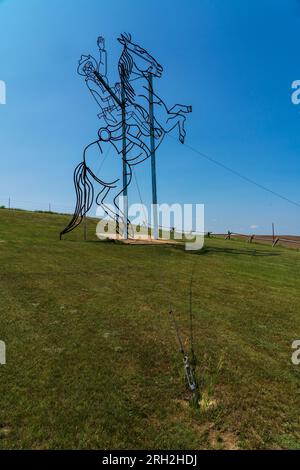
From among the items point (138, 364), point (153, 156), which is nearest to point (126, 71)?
point (153, 156)

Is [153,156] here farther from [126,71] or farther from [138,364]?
[138,364]

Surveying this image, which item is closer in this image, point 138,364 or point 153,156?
point 138,364

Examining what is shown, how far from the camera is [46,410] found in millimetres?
3018

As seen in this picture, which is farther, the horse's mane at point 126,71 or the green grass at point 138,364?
the horse's mane at point 126,71

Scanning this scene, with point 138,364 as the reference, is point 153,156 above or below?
above

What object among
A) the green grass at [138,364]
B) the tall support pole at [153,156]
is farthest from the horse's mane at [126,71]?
the green grass at [138,364]

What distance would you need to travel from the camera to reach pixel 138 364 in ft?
12.9

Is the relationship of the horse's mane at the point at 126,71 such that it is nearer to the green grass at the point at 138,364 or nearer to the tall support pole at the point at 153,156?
the tall support pole at the point at 153,156

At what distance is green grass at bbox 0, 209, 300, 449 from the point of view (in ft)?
9.37

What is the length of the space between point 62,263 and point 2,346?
4.90m

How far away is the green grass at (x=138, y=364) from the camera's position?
286cm

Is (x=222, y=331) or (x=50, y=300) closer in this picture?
(x=222, y=331)
